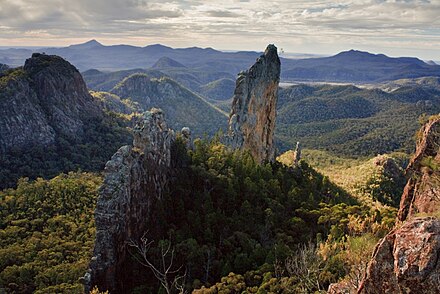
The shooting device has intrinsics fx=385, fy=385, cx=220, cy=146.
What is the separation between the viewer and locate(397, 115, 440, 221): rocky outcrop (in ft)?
77.2

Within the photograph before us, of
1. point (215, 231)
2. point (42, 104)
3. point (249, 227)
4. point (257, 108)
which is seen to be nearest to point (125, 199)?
point (215, 231)

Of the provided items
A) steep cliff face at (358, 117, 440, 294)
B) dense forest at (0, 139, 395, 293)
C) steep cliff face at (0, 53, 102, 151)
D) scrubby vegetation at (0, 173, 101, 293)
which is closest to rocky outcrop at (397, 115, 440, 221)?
dense forest at (0, 139, 395, 293)

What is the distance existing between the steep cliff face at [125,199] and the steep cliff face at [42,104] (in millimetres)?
70578

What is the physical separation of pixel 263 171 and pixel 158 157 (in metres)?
18.7

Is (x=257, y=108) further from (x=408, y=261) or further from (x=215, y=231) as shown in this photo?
(x=408, y=261)

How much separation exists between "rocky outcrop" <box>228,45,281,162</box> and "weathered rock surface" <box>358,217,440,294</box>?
5908cm

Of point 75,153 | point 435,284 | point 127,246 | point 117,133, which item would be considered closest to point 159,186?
point 127,246

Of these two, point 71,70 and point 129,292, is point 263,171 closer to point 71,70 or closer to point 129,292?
point 129,292

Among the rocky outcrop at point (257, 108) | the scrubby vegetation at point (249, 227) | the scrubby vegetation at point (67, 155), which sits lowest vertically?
the scrubby vegetation at point (67, 155)

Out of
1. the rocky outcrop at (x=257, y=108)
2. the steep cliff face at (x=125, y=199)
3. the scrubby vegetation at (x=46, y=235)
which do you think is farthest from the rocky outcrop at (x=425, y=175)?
the rocky outcrop at (x=257, y=108)

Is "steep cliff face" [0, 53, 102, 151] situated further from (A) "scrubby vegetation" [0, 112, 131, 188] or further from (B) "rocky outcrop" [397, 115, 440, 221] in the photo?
Result: (B) "rocky outcrop" [397, 115, 440, 221]

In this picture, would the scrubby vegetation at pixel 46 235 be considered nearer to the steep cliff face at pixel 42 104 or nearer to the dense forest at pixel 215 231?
the dense forest at pixel 215 231

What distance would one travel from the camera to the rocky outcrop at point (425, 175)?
23531mm

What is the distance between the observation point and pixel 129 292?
38.8 meters
